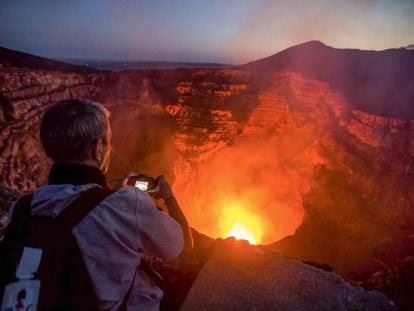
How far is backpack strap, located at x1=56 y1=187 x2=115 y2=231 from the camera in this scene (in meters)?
1.44

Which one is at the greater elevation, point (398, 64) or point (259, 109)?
point (398, 64)

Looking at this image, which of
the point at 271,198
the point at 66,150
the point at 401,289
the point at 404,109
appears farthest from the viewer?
the point at 271,198

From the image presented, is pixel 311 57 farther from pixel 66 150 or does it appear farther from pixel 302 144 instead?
pixel 66 150

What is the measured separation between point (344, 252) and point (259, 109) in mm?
8957

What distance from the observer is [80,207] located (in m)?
1.50

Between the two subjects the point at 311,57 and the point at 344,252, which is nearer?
the point at 344,252

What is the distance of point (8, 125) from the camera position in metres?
8.80

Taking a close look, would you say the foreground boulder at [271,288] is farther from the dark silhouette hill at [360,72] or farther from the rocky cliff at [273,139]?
the dark silhouette hill at [360,72]

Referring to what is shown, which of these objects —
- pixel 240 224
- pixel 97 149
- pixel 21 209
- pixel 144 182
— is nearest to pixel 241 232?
pixel 240 224

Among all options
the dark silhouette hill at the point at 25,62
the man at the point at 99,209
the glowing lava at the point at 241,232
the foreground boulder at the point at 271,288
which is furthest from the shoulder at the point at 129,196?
the glowing lava at the point at 241,232

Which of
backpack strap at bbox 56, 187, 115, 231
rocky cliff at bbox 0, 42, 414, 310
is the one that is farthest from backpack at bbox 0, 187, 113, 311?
rocky cliff at bbox 0, 42, 414, 310

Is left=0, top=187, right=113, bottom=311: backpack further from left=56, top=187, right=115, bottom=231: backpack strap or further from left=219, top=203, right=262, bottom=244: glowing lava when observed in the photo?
left=219, top=203, right=262, bottom=244: glowing lava

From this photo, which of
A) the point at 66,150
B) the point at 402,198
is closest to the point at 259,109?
the point at 402,198

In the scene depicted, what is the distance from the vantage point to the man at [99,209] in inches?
58.9
